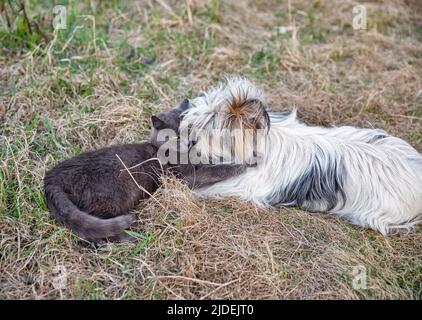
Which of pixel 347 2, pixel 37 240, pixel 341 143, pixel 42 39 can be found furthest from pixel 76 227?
pixel 347 2

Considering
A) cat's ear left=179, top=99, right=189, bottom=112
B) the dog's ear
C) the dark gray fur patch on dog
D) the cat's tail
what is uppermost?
the dog's ear

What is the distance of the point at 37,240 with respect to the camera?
3.88 m

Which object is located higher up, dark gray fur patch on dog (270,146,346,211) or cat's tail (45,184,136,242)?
cat's tail (45,184,136,242)

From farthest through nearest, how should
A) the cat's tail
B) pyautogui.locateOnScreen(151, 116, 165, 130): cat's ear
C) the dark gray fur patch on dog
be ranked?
1. pyautogui.locateOnScreen(151, 116, 165, 130): cat's ear
2. the dark gray fur patch on dog
3. the cat's tail

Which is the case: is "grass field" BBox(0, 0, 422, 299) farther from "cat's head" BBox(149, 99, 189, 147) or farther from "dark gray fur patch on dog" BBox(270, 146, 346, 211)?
"cat's head" BBox(149, 99, 189, 147)

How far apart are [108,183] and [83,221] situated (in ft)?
1.44

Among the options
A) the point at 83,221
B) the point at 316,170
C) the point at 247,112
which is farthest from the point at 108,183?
the point at 316,170

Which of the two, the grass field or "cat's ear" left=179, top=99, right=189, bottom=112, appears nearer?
the grass field

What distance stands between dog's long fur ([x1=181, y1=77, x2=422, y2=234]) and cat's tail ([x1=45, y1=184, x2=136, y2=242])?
101cm

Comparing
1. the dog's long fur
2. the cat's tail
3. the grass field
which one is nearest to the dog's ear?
the dog's long fur

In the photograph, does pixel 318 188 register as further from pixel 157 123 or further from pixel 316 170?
pixel 157 123

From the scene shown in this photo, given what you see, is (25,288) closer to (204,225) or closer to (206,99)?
(204,225)

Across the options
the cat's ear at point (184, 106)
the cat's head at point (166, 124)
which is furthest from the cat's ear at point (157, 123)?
the cat's ear at point (184, 106)

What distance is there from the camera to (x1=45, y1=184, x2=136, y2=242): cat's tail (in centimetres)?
361
